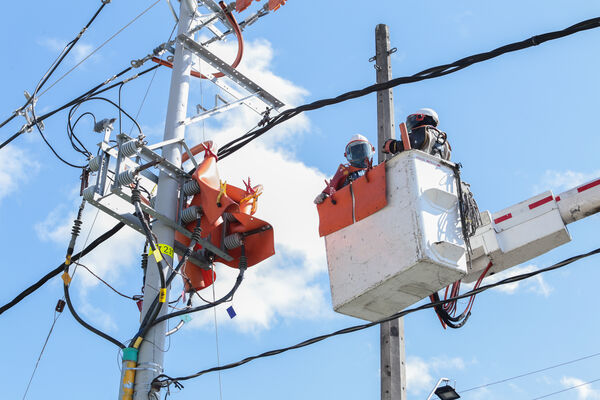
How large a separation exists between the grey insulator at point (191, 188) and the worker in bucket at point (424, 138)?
1810 millimetres

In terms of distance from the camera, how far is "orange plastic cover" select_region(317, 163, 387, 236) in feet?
21.7

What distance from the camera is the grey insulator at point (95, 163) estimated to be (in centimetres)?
720

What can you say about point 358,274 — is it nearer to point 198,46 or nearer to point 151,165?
point 151,165

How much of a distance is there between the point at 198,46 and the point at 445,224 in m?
3.42

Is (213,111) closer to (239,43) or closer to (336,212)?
(239,43)

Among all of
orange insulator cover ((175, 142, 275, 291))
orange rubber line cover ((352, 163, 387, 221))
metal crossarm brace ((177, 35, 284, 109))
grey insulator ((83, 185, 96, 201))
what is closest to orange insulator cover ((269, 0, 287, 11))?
metal crossarm brace ((177, 35, 284, 109))

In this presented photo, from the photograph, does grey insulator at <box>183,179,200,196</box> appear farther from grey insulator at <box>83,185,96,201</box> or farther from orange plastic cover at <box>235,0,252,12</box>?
orange plastic cover at <box>235,0,252,12</box>

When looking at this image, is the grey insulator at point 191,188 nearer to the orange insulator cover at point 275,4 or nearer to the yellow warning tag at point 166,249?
the yellow warning tag at point 166,249

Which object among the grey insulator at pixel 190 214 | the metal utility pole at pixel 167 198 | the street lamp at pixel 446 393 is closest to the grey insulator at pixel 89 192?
the metal utility pole at pixel 167 198

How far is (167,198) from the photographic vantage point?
7.52m

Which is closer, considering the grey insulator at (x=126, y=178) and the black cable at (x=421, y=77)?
the black cable at (x=421, y=77)

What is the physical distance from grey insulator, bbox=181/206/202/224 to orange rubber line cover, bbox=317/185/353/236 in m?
1.11

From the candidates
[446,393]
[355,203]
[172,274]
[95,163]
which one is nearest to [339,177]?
[355,203]

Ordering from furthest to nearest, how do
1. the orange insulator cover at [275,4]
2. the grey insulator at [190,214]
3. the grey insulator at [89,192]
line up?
1. the orange insulator cover at [275,4]
2. the grey insulator at [190,214]
3. the grey insulator at [89,192]
